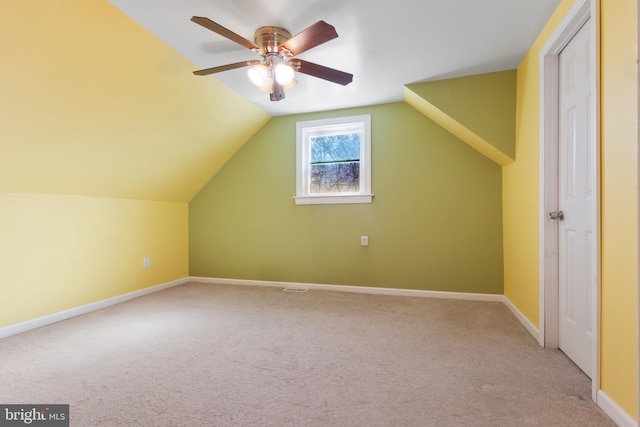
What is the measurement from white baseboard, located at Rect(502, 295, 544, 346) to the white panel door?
14cm

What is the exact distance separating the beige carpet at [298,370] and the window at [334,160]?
1452 millimetres

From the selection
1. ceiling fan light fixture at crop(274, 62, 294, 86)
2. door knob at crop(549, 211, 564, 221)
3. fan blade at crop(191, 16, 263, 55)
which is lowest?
door knob at crop(549, 211, 564, 221)

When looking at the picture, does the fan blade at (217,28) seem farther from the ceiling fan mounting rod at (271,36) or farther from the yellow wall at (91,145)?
the yellow wall at (91,145)

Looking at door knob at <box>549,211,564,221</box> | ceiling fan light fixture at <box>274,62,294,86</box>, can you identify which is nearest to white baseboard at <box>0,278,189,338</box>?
ceiling fan light fixture at <box>274,62,294,86</box>

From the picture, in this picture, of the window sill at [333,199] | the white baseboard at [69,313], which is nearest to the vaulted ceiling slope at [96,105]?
the white baseboard at [69,313]

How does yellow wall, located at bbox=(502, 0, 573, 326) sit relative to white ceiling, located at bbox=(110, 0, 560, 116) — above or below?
below

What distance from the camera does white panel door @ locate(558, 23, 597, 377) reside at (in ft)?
5.39

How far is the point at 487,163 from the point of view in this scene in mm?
3115

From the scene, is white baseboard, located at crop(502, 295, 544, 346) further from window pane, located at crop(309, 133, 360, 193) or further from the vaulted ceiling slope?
the vaulted ceiling slope

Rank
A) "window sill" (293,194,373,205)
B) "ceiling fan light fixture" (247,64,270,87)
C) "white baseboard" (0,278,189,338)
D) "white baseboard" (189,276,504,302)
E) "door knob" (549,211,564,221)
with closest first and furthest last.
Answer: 1. "door knob" (549,211,564,221)
2. "ceiling fan light fixture" (247,64,270,87)
3. "white baseboard" (0,278,189,338)
4. "white baseboard" (189,276,504,302)
5. "window sill" (293,194,373,205)

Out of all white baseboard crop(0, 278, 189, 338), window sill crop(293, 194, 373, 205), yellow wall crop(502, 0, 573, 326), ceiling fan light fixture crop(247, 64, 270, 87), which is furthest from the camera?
window sill crop(293, 194, 373, 205)

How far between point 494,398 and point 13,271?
3450 mm

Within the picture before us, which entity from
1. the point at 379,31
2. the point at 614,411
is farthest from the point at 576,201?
the point at 379,31

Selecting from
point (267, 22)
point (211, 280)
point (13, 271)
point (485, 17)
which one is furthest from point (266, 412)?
point (211, 280)
